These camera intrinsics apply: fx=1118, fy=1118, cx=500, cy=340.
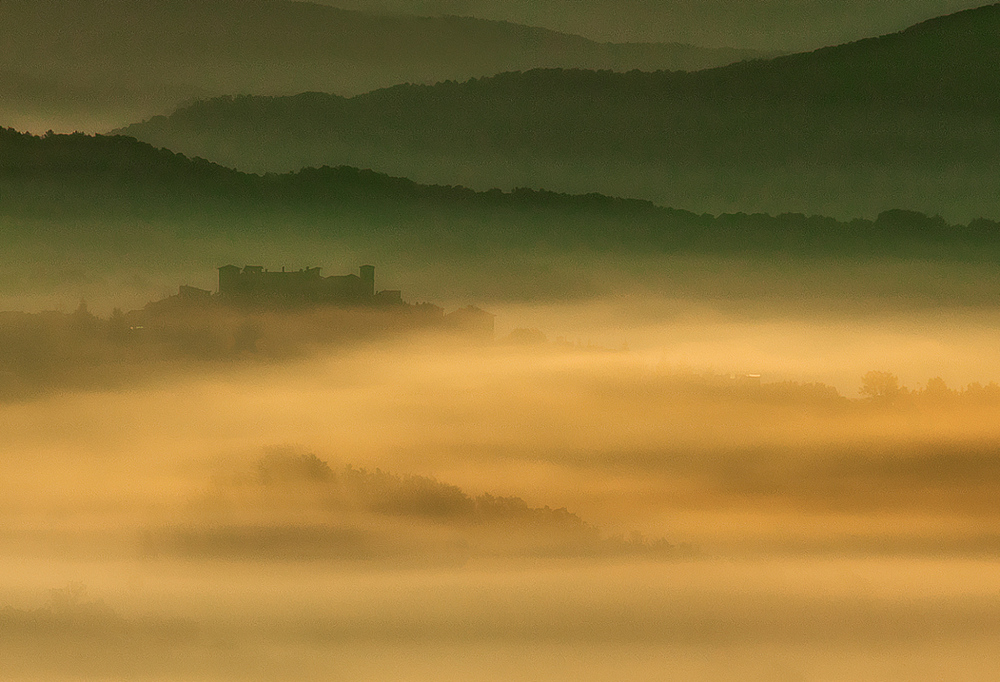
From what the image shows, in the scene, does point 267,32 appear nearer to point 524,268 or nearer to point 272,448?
point 524,268

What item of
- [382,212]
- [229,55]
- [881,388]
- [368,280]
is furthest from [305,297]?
[881,388]

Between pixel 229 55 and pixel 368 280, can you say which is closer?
pixel 368 280

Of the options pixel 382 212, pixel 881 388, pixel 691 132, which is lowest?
pixel 881 388

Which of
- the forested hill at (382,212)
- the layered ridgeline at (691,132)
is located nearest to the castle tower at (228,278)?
the forested hill at (382,212)

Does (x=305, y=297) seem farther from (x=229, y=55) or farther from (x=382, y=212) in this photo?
(x=229, y=55)

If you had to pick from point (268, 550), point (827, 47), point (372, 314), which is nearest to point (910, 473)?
point (827, 47)

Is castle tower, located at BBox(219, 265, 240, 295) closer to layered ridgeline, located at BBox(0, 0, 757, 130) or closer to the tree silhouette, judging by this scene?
layered ridgeline, located at BBox(0, 0, 757, 130)

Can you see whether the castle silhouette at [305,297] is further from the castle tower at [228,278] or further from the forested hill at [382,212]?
the forested hill at [382,212]

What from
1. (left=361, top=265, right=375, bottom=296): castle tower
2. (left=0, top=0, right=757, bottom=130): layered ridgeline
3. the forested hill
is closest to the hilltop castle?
(left=361, top=265, right=375, bottom=296): castle tower
